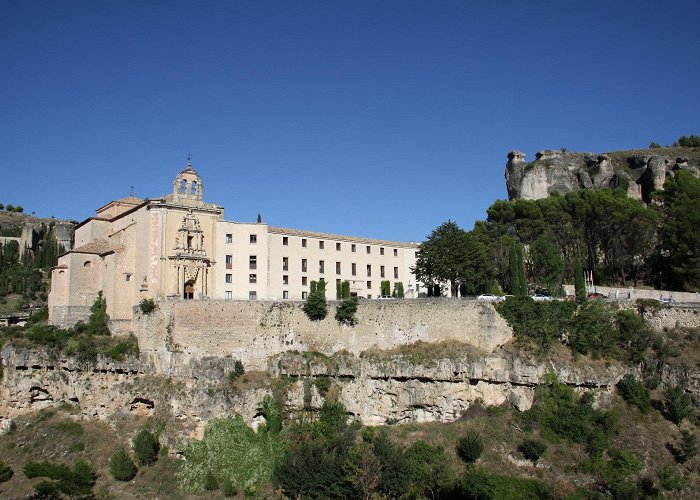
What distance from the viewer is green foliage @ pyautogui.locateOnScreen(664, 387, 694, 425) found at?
115ft

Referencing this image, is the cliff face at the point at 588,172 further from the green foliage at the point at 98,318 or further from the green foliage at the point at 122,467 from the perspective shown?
the green foliage at the point at 122,467

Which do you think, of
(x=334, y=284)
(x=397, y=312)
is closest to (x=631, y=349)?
(x=397, y=312)

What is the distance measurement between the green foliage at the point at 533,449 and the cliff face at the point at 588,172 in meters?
48.7

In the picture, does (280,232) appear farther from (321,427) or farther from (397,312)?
→ (321,427)

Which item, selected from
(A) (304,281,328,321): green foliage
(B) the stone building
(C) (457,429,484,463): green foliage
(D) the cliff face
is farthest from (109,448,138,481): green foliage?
(D) the cliff face

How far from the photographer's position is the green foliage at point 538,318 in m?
39.8

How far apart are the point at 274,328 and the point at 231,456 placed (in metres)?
9.20

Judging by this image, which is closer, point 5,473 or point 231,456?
point 231,456

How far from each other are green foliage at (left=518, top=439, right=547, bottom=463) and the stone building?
22130mm

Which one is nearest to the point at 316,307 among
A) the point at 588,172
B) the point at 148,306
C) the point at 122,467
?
the point at 148,306

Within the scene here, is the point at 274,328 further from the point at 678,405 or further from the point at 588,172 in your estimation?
the point at 588,172

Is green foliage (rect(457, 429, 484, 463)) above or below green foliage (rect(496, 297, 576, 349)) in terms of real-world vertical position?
below

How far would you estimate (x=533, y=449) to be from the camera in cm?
3453

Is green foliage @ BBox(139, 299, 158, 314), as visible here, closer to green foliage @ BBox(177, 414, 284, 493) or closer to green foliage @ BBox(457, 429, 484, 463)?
green foliage @ BBox(177, 414, 284, 493)
